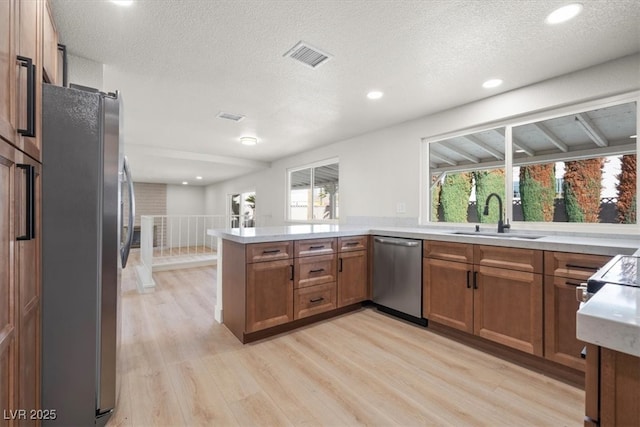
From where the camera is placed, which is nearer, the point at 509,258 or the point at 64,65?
the point at 64,65

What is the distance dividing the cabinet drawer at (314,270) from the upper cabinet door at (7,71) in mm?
1972

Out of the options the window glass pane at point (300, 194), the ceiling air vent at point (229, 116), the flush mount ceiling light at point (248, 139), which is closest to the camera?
the ceiling air vent at point (229, 116)

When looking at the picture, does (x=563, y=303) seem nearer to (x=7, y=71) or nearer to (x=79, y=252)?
(x=79, y=252)

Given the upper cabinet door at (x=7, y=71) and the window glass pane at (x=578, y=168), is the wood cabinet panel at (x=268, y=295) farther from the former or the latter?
the window glass pane at (x=578, y=168)

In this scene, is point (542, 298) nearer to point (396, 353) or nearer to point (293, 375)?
point (396, 353)

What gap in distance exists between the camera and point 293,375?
1884mm

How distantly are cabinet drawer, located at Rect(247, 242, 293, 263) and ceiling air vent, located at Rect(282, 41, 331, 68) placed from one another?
1.48m

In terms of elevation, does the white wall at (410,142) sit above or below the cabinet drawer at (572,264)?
above

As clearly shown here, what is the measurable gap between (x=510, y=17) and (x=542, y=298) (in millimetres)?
1807

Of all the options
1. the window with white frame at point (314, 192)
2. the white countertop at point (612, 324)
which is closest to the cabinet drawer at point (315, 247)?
the window with white frame at point (314, 192)

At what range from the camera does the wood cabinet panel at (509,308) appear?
1961 millimetres

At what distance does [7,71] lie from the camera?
3.01 ft

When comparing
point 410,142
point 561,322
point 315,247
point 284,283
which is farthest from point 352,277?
point 410,142

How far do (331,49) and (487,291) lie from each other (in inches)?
85.8
